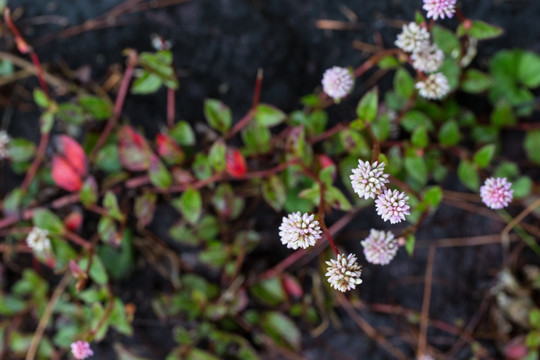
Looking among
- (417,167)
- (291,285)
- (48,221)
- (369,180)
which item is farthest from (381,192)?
(48,221)

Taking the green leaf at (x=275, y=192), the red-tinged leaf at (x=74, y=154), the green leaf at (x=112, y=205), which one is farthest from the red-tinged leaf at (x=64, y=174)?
the green leaf at (x=275, y=192)

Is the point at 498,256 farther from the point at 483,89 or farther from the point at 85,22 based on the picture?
the point at 85,22

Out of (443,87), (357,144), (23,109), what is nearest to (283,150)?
(357,144)

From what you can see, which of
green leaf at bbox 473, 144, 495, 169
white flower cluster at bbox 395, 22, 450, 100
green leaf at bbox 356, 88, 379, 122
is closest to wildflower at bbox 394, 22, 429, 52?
white flower cluster at bbox 395, 22, 450, 100

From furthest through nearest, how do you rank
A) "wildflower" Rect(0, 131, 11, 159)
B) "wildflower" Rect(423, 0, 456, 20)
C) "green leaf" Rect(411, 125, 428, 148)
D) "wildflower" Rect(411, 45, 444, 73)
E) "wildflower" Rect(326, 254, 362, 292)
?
"wildflower" Rect(0, 131, 11, 159) < "green leaf" Rect(411, 125, 428, 148) < "wildflower" Rect(411, 45, 444, 73) < "wildflower" Rect(423, 0, 456, 20) < "wildflower" Rect(326, 254, 362, 292)

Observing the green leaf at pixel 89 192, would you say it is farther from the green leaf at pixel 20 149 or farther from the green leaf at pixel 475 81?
the green leaf at pixel 475 81

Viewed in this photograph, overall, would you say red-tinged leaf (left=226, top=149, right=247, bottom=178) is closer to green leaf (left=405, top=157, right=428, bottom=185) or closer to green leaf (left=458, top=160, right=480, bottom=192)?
green leaf (left=405, top=157, right=428, bottom=185)

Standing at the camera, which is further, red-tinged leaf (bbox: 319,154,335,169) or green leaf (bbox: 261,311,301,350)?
green leaf (bbox: 261,311,301,350)

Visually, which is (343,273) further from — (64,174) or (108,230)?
(64,174)
